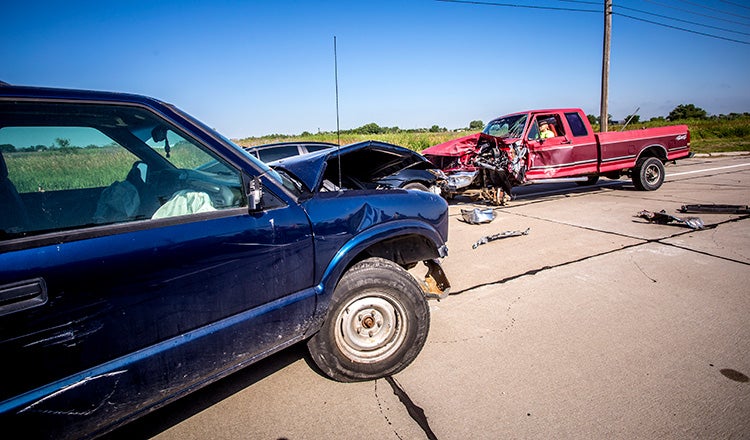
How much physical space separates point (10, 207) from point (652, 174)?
1127cm

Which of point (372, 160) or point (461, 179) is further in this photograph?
point (461, 179)

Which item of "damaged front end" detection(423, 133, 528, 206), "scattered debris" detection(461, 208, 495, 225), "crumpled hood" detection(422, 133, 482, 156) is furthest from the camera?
"crumpled hood" detection(422, 133, 482, 156)

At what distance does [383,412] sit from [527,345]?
1.26 meters

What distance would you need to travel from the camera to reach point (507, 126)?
8656 millimetres

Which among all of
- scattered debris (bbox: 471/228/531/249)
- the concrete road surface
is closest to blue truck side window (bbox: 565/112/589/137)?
scattered debris (bbox: 471/228/531/249)

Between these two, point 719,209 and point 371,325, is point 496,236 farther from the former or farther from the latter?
point 719,209

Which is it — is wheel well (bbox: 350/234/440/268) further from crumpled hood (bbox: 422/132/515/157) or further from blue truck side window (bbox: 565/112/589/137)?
blue truck side window (bbox: 565/112/589/137)

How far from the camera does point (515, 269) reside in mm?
4102

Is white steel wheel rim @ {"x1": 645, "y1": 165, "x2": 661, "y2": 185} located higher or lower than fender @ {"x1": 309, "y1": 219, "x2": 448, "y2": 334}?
higher

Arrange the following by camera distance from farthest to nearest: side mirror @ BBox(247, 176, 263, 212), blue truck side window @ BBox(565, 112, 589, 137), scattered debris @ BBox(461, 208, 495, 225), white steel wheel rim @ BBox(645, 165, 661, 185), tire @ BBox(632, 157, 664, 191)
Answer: white steel wheel rim @ BBox(645, 165, 661, 185)
tire @ BBox(632, 157, 664, 191)
blue truck side window @ BBox(565, 112, 589, 137)
scattered debris @ BBox(461, 208, 495, 225)
side mirror @ BBox(247, 176, 263, 212)

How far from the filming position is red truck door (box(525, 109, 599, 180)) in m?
7.80

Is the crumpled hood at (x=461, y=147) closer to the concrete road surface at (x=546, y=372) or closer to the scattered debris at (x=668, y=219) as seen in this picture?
the scattered debris at (x=668, y=219)

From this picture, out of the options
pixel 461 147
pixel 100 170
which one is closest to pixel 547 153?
pixel 461 147

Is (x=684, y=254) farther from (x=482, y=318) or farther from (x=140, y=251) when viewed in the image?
(x=140, y=251)
